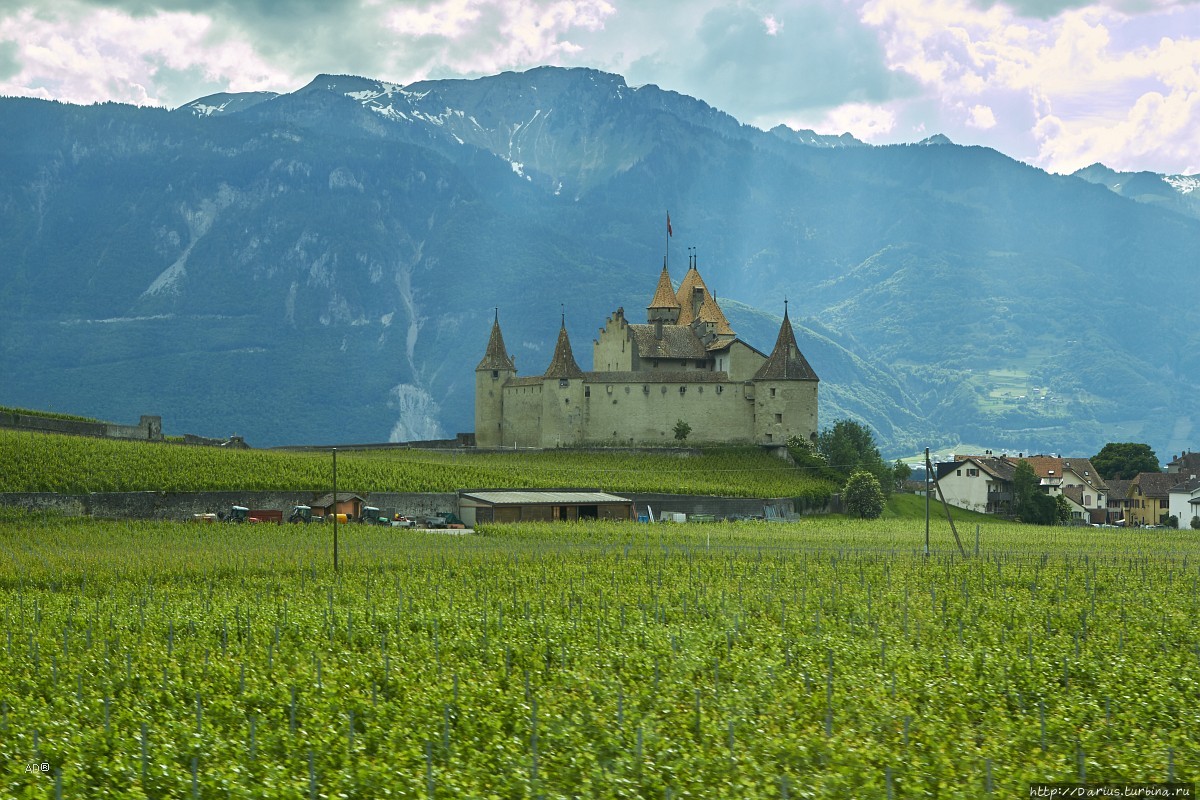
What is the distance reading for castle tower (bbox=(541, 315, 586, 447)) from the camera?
96562 millimetres

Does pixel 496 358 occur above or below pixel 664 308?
below

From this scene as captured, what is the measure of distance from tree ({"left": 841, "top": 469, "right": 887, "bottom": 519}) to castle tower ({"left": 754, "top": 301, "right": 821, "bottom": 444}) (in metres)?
9.89

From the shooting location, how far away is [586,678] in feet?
83.6

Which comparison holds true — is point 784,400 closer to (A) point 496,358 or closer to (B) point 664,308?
(B) point 664,308

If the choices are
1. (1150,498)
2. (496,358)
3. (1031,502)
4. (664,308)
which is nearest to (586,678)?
(1031,502)

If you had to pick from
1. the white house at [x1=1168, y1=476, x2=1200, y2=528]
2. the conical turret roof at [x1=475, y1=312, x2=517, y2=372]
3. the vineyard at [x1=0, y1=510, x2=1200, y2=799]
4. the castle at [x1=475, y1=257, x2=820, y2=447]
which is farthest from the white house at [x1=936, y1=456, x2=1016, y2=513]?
the vineyard at [x1=0, y1=510, x2=1200, y2=799]

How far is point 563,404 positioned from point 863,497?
22.5m

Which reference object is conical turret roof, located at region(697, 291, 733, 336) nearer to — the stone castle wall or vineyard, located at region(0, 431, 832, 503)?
vineyard, located at region(0, 431, 832, 503)

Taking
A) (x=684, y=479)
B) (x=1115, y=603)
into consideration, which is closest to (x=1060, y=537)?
(x=684, y=479)

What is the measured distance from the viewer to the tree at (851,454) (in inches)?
3652

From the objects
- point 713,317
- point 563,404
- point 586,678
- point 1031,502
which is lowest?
point 586,678

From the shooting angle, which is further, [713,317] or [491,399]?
[713,317]

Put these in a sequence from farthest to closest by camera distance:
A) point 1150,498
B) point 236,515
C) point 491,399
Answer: point 1150,498 → point 491,399 → point 236,515

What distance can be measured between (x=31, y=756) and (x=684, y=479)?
2589 inches
